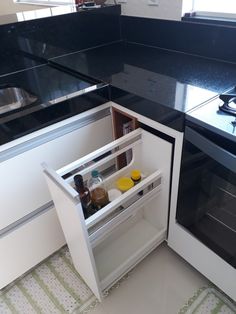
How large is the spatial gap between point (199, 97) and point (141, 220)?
29.5 inches

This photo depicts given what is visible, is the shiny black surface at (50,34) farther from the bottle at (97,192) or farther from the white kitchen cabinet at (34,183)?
the bottle at (97,192)

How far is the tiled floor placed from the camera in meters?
1.20

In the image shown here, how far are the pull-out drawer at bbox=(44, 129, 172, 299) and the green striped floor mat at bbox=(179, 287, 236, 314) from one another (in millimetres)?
295

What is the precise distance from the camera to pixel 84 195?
965 mm

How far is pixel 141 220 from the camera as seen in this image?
142 centimetres

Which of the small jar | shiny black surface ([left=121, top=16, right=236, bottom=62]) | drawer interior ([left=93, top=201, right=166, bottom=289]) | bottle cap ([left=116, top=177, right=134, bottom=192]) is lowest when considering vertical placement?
drawer interior ([left=93, top=201, right=166, bottom=289])

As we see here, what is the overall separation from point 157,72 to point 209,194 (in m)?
0.58

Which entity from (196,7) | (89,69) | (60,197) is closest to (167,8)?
(196,7)

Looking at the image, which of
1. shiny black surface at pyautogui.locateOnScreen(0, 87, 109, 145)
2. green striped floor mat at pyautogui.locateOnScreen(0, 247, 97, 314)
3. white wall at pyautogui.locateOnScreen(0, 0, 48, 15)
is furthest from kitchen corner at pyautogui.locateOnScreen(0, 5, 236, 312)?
white wall at pyautogui.locateOnScreen(0, 0, 48, 15)

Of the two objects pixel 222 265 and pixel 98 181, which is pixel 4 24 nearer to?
pixel 98 181

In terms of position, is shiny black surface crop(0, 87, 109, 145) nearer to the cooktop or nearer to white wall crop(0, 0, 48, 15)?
the cooktop

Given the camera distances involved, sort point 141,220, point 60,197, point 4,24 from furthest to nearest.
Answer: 1. point 141,220
2. point 4,24
3. point 60,197

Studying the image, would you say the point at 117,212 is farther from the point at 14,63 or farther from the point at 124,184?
the point at 14,63

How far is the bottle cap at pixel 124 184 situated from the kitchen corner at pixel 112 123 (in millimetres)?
114
